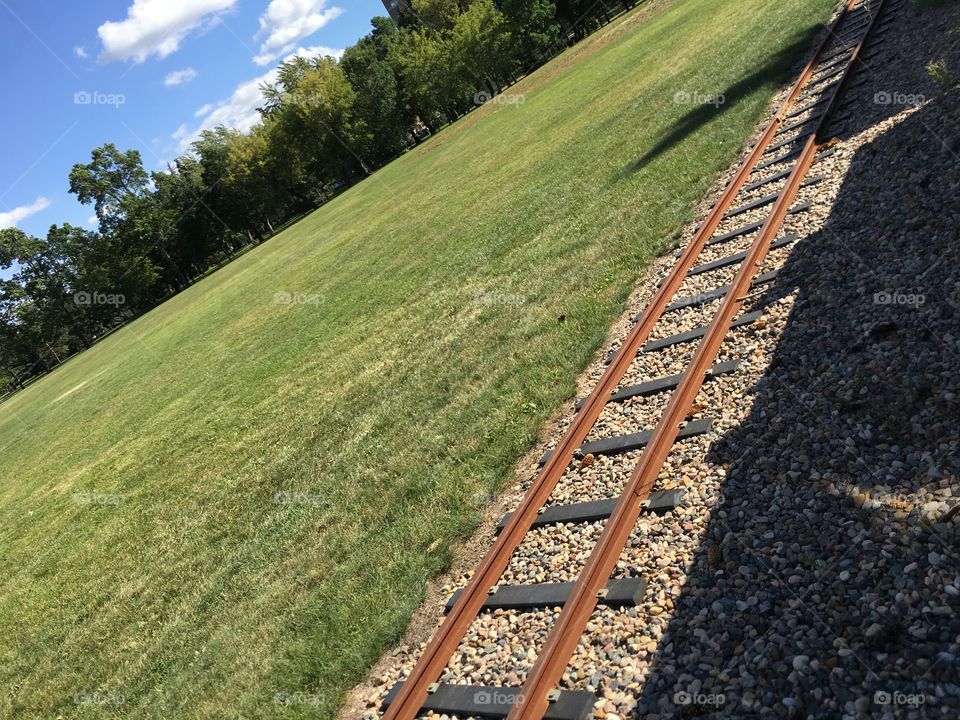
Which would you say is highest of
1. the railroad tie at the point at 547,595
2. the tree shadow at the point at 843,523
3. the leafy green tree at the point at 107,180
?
the leafy green tree at the point at 107,180

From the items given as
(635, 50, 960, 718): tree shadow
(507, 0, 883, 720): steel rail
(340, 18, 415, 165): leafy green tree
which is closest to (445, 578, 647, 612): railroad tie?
(507, 0, 883, 720): steel rail

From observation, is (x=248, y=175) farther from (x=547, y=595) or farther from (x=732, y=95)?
(x=547, y=595)

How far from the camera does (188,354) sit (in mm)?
24469

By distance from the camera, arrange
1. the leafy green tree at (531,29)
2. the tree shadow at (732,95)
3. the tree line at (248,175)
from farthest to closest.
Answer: the tree line at (248,175), the leafy green tree at (531,29), the tree shadow at (732,95)

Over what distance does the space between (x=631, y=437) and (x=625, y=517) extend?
3.85 feet

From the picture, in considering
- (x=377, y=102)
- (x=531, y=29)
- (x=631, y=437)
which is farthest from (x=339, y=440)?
(x=377, y=102)

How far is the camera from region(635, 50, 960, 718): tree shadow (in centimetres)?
343

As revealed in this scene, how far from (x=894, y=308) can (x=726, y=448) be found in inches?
80.5

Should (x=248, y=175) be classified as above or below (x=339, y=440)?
above

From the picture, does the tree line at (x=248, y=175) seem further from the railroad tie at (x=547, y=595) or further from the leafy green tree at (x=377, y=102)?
the railroad tie at (x=547, y=595)

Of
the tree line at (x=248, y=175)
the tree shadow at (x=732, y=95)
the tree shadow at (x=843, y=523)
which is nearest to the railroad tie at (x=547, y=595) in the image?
the tree shadow at (x=843, y=523)

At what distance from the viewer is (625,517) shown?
5016 mm

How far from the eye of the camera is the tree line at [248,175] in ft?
219

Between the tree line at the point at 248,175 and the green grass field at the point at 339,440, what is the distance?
47.2m
